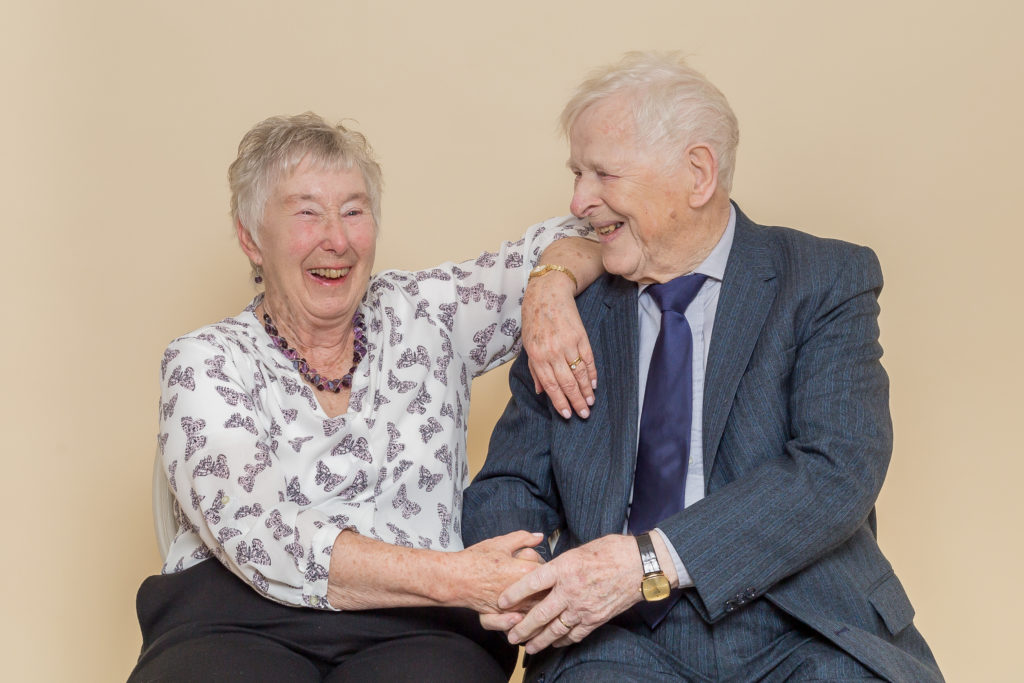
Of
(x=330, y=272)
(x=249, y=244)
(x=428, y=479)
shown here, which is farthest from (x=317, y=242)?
(x=428, y=479)

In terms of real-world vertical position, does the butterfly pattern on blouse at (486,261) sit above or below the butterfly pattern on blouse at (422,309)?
above

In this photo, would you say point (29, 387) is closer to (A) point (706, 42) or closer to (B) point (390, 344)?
(B) point (390, 344)

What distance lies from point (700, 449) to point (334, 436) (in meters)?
0.68

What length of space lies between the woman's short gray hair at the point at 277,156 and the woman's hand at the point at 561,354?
0.46 m

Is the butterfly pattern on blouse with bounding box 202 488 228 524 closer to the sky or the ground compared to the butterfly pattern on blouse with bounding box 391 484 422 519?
closer to the sky

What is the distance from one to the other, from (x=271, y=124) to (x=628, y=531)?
1049 mm

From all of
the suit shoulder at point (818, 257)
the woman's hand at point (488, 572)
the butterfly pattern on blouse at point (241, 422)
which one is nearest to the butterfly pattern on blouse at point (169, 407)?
the butterfly pattern on blouse at point (241, 422)

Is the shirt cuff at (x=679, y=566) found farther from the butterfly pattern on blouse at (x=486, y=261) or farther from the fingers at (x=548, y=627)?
the butterfly pattern on blouse at (x=486, y=261)

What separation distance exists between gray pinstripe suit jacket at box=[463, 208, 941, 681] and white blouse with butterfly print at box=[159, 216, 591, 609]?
0.17 metres

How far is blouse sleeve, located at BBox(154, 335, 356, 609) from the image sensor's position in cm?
177

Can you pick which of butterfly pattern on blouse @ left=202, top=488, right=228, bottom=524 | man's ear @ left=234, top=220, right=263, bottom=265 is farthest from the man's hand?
man's ear @ left=234, top=220, right=263, bottom=265

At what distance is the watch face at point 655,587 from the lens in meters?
1.72

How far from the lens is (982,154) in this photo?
278 cm

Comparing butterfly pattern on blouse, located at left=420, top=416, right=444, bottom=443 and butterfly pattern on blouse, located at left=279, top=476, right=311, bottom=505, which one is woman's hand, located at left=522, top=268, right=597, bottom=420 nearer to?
butterfly pattern on blouse, located at left=420, top=416, right=444, bottom=443
